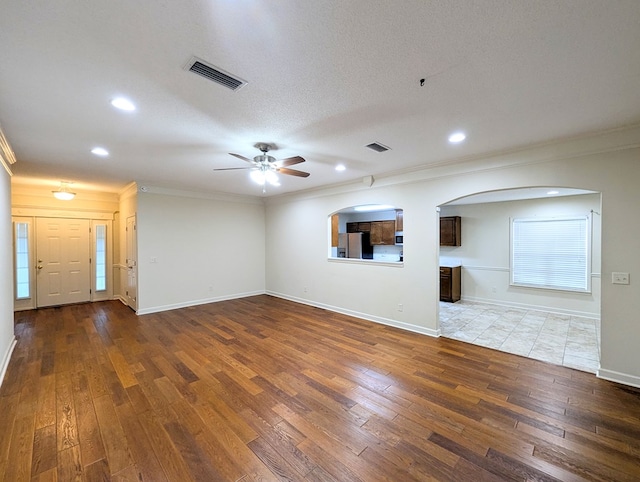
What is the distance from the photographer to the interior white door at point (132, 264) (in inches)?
221

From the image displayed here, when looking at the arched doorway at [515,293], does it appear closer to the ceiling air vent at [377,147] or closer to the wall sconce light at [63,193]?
A: the ceiling air vent at [377,147]

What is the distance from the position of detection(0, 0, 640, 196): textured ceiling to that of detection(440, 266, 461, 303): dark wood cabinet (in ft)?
12.8

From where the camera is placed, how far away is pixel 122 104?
2309 millimetres

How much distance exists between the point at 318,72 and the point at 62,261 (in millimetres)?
7855

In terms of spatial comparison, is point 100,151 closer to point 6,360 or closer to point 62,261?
point 6,360

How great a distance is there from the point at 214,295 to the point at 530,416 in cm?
621

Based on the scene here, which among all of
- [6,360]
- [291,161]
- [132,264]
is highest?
[291,161]

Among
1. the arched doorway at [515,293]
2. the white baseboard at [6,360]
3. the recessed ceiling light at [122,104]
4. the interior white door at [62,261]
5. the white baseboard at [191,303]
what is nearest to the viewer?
the recessed ceiling light at [122,104]

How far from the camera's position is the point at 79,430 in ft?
7.16

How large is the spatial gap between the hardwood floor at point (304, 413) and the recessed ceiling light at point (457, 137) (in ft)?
8.93

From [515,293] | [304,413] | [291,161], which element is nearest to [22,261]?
[291,161]

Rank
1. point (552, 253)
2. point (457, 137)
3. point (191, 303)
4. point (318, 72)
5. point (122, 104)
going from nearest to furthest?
point (318, 72), point (122, 104), point (457, 137), point (552, 253), point (191, 303)

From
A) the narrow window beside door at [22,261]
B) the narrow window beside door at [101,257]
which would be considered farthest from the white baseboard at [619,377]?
the narrow window beside door at [22,261]

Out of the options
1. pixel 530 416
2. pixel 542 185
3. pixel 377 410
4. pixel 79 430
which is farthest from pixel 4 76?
pixel 542 185
